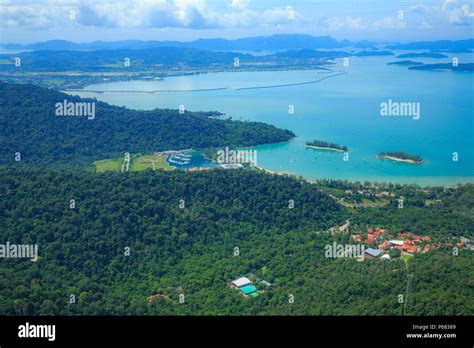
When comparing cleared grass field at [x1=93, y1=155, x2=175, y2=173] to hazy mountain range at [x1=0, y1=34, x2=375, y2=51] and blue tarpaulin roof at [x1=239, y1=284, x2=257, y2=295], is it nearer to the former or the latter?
blue tarpaulin roof at [x1=239, y1=284, x2=257, y2=295]

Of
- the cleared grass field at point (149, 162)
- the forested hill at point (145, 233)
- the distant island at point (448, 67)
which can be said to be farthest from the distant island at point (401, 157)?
the distant island at point (448, 67)

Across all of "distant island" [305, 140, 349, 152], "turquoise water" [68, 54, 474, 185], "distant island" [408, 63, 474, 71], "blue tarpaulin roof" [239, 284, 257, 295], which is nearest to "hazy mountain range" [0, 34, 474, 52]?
"distant island" [408, 63, 474, 71]

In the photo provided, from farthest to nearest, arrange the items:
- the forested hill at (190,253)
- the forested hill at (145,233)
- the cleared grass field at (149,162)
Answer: the cleared grass field at (149,162) → the forested hill at (145,233) → the forested hill at (190,253)

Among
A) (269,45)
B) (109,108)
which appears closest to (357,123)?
(109,108)

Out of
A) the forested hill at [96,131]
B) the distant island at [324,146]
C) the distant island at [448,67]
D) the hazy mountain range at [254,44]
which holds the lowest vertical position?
the distant island at [324,146]

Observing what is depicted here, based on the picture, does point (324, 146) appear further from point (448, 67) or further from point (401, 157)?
point (448, 67)

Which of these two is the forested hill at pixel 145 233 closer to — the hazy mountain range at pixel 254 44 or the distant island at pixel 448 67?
the distant island at pixel 448 67
